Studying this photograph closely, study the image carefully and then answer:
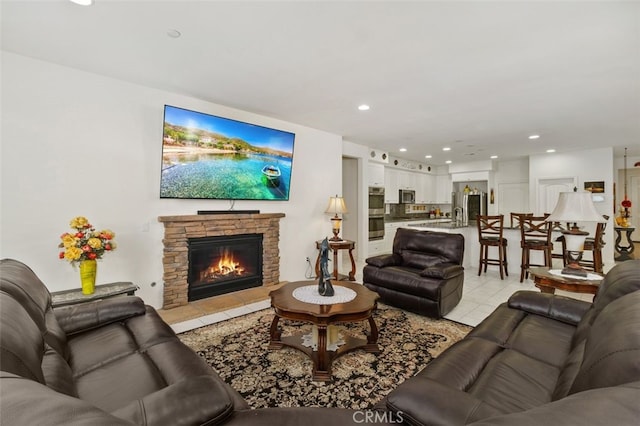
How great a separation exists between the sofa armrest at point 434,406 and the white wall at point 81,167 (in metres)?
3.16

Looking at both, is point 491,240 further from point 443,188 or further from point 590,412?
point 590,412

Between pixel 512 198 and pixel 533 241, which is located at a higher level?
pixel 512 198

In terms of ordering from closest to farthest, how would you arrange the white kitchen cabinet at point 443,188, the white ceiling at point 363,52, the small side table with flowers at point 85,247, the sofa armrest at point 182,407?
the sofa armrest at point 182,407
the white ceiling at point 363,52
the small side table with flowers at point 85,247
the white kitchen cabinet at point 443,188

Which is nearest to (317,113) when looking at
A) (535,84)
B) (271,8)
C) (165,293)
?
(271,8)

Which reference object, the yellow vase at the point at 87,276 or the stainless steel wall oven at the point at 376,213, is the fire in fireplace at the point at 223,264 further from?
Answer: the stainless steel wall oven at the point at 376,213

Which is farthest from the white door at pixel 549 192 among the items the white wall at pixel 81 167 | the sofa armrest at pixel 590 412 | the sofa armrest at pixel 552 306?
the sofa armrest at pixel 590 412

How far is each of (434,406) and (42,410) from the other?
1.06m

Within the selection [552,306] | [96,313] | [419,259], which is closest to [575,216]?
[552,306]

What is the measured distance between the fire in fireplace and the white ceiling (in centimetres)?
183

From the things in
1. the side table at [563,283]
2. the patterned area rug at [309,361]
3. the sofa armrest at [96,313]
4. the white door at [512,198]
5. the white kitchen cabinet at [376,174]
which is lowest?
the patterned area rug at [309,361]

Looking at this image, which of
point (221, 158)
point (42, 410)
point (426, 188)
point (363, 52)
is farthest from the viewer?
point (426, 188)

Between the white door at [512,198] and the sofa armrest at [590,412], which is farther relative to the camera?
the white door at [512,198]

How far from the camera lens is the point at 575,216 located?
253 cm

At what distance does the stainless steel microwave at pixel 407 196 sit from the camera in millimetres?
8173
